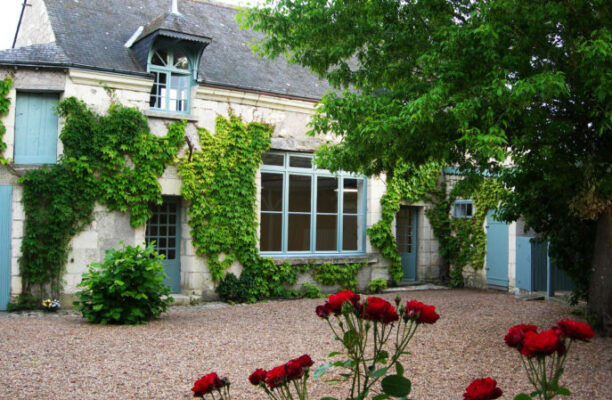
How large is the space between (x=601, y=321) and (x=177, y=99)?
7644mm

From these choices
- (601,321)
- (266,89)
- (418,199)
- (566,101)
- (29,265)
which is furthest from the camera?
(418,199)

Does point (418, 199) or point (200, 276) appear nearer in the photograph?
point (200, 276)

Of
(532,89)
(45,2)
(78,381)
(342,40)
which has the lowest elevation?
(78,381)

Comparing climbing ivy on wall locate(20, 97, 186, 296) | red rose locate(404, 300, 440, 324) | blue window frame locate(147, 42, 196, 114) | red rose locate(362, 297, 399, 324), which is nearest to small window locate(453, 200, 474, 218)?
blue window frame locate(147, 42, 196, 114)

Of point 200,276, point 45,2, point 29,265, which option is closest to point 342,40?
point 200,276

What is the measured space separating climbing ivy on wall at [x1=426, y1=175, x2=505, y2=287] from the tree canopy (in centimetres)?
466

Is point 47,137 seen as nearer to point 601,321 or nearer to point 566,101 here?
point 566,101

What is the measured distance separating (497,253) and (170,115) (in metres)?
7.44

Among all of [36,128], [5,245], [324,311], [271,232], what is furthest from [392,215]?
[324,311]

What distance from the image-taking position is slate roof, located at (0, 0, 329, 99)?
9.45m

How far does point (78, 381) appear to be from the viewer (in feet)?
15.7

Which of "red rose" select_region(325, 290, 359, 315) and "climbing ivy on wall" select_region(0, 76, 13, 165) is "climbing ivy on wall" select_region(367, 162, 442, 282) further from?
"red rose" select_region(325, 290, 359, 315)

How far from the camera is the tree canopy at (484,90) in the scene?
5242mm

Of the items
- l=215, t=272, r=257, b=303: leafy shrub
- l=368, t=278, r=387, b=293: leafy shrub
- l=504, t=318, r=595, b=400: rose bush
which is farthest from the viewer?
l=368, t=278, r=387, b=293: leafy shrub
